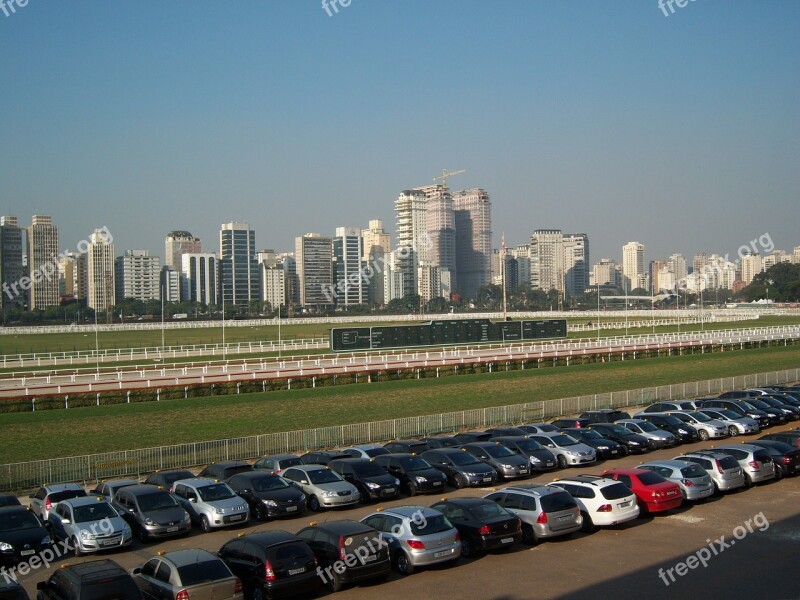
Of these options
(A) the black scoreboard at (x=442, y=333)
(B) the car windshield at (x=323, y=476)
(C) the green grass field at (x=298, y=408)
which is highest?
(A) the black scoreboard at (x=442, y=333)

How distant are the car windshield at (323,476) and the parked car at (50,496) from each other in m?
5.32

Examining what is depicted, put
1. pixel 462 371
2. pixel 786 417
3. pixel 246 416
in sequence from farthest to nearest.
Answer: pixel 462 371 < pixel 246 416 < pixel 786 417

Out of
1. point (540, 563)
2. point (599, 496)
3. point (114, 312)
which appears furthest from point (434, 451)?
point (114, 312)

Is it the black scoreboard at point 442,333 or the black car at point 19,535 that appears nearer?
the black car at point 19,535

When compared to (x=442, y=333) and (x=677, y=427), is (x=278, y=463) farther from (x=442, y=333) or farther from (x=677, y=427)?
(x=442, y=333)

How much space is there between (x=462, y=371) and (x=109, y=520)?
3959cm

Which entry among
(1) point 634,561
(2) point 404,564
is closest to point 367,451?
(2) point 404,564

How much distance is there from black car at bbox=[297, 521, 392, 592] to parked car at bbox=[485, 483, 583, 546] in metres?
3.20

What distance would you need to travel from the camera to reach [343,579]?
509 inches

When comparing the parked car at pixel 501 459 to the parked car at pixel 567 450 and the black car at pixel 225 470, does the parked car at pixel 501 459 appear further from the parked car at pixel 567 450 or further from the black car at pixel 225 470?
the black car at pixel 225 470

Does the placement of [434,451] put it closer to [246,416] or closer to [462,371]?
[246,416]

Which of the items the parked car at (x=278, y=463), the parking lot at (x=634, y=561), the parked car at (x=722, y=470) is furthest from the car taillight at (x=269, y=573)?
the parked car at (x=722, y=470)

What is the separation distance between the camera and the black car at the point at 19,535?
48.2ft

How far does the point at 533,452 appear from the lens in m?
22.5
